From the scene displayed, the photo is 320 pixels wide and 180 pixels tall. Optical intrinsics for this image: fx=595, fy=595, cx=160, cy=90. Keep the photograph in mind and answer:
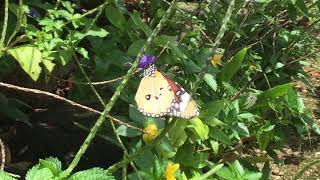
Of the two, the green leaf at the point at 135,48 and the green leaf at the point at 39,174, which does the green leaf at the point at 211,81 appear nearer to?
the green leaf at the point at 135,48

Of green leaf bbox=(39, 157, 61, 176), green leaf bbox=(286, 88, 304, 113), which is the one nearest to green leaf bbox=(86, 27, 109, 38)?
green leaf bbox=(39, 157, 61, 176)

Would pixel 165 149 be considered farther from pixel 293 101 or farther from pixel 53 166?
pixel 293 101

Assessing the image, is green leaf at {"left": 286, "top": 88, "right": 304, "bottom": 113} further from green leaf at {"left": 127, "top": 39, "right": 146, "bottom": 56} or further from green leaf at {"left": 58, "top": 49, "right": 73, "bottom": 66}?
green leaf at {"left": 58, "top": 49, "right": 73, "bottom": 66}

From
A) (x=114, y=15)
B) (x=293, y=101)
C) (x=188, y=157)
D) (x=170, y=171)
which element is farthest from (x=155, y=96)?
(x=293, y=101)

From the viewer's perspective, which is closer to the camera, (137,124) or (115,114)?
(137,124)

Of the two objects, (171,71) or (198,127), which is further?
(171,71)

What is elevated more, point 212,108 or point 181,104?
point 181,104

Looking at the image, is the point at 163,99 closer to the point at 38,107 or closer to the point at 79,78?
the point at 79,78

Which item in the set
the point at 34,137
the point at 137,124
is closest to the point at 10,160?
the point at 34,137
